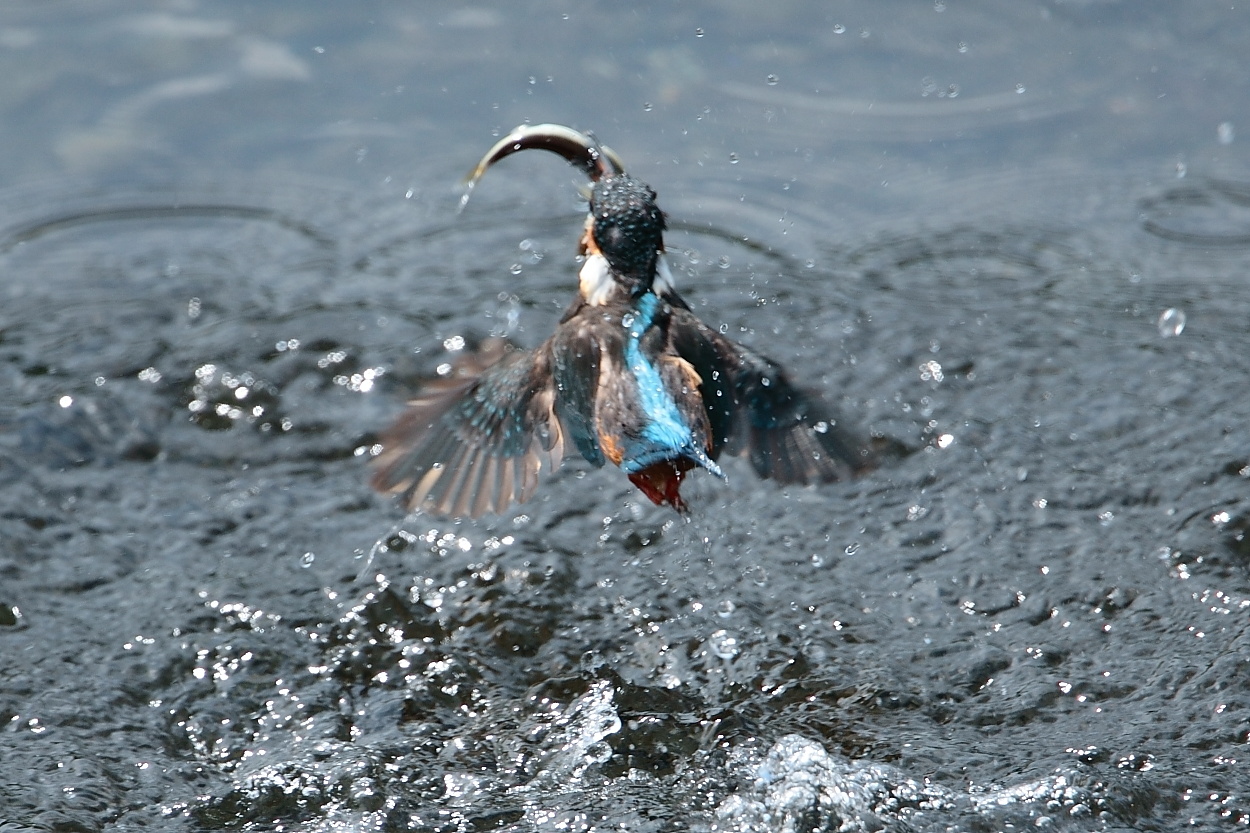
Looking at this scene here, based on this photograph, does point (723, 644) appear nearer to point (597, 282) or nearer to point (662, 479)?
point (662, 479)

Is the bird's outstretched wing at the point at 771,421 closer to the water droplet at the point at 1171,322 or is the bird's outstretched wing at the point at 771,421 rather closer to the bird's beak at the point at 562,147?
the bird's beak at the point at 562,147

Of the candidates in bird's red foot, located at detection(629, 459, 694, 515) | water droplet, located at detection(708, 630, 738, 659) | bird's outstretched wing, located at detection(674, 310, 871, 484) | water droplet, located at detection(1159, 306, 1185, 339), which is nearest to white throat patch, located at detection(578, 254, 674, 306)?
bird's outstretched wing, located at detection(674, 310, 871, 484)

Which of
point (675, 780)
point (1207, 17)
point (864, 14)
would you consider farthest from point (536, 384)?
point (1207, 17)

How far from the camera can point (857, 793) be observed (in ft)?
11.3

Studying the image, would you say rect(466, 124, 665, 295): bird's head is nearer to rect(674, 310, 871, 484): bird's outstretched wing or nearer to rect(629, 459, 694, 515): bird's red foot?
rect(674, 310, 871, 484): bird's outstretched wing

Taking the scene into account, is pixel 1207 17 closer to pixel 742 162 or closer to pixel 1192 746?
pixel 742 162

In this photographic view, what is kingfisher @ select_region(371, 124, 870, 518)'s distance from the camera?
13.0 feet

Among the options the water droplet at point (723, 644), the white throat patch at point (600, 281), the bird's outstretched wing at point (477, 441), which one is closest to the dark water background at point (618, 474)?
the water droplet at point (723, 644)

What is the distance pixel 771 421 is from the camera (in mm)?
4238

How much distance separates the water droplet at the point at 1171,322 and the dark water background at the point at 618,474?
5 centimetres

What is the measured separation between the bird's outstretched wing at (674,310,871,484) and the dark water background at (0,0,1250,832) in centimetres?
38

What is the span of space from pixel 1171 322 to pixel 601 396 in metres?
2.60

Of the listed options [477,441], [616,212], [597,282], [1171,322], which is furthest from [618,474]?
[1171,322]

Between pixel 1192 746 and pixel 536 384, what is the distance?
2.02 meters
